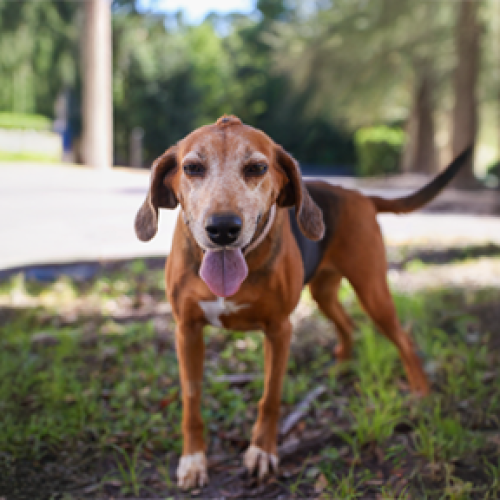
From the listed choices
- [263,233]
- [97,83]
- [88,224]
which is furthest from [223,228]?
[97,83]

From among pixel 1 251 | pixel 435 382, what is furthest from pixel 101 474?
pixel 1 251

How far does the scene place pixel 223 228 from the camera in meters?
1.99

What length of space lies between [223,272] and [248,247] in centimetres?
23

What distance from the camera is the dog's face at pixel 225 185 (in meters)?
2.04

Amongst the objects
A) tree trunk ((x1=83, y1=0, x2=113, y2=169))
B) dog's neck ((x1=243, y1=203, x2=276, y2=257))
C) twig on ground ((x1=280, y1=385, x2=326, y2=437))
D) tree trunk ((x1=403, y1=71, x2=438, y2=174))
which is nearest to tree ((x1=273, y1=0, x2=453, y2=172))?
tree trunk ((x1=403, y1=71, x2=438, y2=174))

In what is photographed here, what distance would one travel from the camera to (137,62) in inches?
968

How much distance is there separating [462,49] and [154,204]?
12.8 metres

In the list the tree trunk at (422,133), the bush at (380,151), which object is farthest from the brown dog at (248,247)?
the bush at (380,151)

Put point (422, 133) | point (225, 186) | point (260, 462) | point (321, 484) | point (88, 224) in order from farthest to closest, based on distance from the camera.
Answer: point (422, 133)
point (88, 224)
point (260, 462)
point (321, 484)
point (225, 186)

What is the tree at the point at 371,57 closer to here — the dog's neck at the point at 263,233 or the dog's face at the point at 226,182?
the dog's neck at the point at 263,233

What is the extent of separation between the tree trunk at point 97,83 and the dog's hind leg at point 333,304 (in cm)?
619

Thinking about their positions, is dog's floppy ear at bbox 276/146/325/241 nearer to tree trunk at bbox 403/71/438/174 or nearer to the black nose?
the black nose

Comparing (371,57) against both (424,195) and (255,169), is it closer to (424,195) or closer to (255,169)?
(424,195)

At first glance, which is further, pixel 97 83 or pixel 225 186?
pixel 97 83
